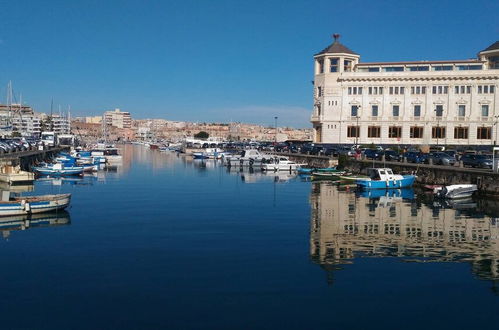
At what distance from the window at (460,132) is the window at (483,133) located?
6.03 ft

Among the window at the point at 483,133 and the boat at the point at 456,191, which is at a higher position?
the window at the point at 483,133

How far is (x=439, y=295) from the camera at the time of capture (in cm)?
1555

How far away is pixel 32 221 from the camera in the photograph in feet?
88.0

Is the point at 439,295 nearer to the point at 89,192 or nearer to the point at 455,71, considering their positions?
the point at 89,192

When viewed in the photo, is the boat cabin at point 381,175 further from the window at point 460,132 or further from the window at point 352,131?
the window at point 460,132

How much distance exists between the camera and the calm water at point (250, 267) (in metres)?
13.6

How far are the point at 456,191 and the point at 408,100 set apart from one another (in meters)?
49.9

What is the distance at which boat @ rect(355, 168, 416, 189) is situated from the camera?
44.1 metres

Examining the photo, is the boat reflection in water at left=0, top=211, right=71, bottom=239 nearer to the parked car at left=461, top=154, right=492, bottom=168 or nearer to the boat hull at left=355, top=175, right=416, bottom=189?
the boat hull at left=355, top=175, right=416, bottom=189

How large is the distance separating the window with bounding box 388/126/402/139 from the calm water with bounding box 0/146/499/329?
54.7 metres

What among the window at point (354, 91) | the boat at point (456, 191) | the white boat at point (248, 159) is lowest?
the boat at point (456, 191)

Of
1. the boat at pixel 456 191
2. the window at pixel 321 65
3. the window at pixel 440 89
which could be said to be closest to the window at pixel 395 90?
the window at pixel 440 89

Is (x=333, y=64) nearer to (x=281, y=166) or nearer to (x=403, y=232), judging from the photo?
(x=281, y=166)

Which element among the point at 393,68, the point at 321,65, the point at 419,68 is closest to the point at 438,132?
the point at 419,68
